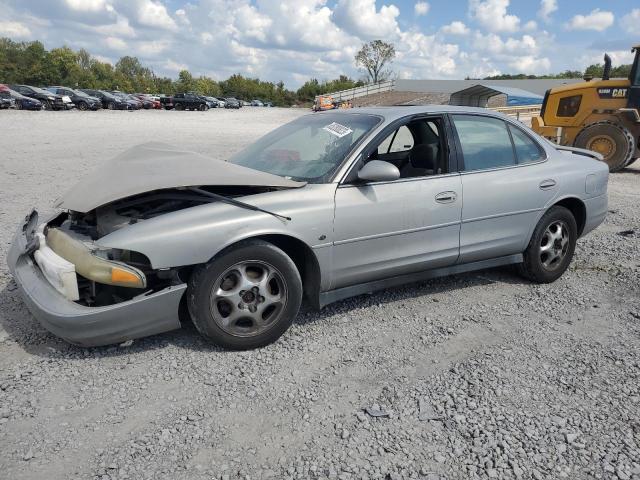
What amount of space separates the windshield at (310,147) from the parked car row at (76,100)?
36.4 meters

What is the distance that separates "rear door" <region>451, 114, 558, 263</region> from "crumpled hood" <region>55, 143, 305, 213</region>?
1492mm

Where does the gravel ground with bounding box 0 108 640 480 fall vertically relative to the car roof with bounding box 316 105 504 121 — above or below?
below

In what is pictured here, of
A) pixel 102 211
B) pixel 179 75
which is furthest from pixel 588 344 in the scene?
pixel 179 75

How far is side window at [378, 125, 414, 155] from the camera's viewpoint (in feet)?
15.0

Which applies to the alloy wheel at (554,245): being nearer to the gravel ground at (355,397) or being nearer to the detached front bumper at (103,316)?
the gravel ground at (355,397)

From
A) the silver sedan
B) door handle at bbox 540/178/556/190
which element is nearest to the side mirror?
the silver sedan

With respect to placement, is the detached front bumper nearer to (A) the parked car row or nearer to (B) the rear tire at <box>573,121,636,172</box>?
(B) the rear tire at <box>573,121,636,172</box>

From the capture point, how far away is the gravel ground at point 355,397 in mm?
2324

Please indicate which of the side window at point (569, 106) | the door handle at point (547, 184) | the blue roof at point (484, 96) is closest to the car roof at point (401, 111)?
the door handle at point (547, 184)

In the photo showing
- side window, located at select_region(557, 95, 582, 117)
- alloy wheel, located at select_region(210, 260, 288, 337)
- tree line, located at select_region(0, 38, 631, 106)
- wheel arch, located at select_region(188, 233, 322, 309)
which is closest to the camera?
alloy wheel, located at select_region(210, 260, 288, 337)

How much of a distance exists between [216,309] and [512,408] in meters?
1.79

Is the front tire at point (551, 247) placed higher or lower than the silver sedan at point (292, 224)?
lower

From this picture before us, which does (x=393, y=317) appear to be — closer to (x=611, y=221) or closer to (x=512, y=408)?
(x=512, y=408)

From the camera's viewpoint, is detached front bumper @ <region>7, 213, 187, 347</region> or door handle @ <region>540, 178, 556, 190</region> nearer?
detached front bumper @ <region>7, 213, 187, 347</region>
